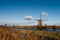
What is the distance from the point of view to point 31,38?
21.8ft

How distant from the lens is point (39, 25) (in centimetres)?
4962

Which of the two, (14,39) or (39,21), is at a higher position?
(39,21)

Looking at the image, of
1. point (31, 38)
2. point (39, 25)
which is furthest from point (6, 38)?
point (39, 25)

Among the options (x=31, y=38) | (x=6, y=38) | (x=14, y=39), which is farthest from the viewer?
(x=31, y=38)

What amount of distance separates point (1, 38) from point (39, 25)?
44.3m

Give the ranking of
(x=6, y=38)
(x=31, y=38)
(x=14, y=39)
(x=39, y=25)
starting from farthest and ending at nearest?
(x=39, y=25), (x=31, y=38), (x=14, y=39), (x=6, y=38)

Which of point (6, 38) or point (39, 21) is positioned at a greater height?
point (39, 21)

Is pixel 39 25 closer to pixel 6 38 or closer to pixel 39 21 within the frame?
pixel 39 21

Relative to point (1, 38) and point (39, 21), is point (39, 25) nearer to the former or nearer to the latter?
point (39, 21)

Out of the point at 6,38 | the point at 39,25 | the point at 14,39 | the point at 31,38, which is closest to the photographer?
the point at 6,38

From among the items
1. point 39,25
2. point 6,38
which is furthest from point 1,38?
point 39,25

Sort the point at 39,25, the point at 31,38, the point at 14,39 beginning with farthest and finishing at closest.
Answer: the point at 39,25 → the point at 31,38 → the point at 14,39

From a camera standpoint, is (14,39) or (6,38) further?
(14,39)

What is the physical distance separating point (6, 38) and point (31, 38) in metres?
1.60
